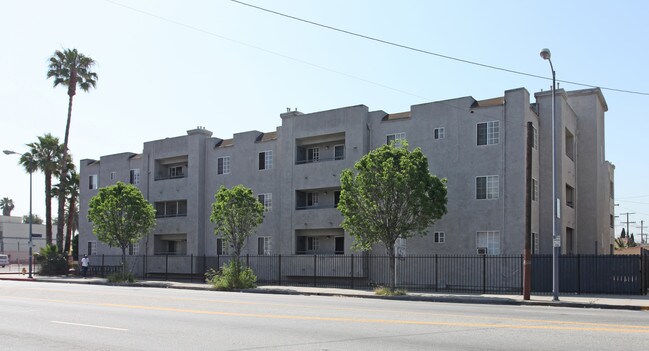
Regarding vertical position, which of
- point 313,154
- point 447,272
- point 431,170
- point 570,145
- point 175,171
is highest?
point 570,145

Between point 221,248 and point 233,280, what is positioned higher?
point 221,248

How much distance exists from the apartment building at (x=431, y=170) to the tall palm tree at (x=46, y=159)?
4898 mm

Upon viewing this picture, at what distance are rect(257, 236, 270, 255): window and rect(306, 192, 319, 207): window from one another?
135 inches

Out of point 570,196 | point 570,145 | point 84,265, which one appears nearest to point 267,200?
point 84,265

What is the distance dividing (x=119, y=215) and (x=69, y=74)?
1780 cm

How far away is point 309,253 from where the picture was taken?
3934 cm

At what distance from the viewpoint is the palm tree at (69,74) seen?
5147cm

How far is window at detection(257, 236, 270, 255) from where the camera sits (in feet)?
133

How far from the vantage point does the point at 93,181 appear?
5303 cm

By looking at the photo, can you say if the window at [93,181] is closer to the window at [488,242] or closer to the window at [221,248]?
the window at [221,248]

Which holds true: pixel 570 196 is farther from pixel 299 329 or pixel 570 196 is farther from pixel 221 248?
pixel 299 329

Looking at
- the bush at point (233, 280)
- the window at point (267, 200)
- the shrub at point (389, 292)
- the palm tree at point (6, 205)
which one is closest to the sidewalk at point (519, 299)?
the shrub at point (389, 292)

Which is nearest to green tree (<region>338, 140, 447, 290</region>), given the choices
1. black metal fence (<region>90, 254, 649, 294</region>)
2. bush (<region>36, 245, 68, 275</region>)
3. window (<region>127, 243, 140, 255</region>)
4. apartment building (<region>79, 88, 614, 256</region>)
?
black metal fence (<region>90, 254, 649, 294</region>)

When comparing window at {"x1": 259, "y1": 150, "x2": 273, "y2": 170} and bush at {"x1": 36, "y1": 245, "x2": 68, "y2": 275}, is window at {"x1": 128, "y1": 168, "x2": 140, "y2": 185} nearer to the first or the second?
bush at {"x1": 36, "y1": 245, "x2": 68, "y2": 275}
